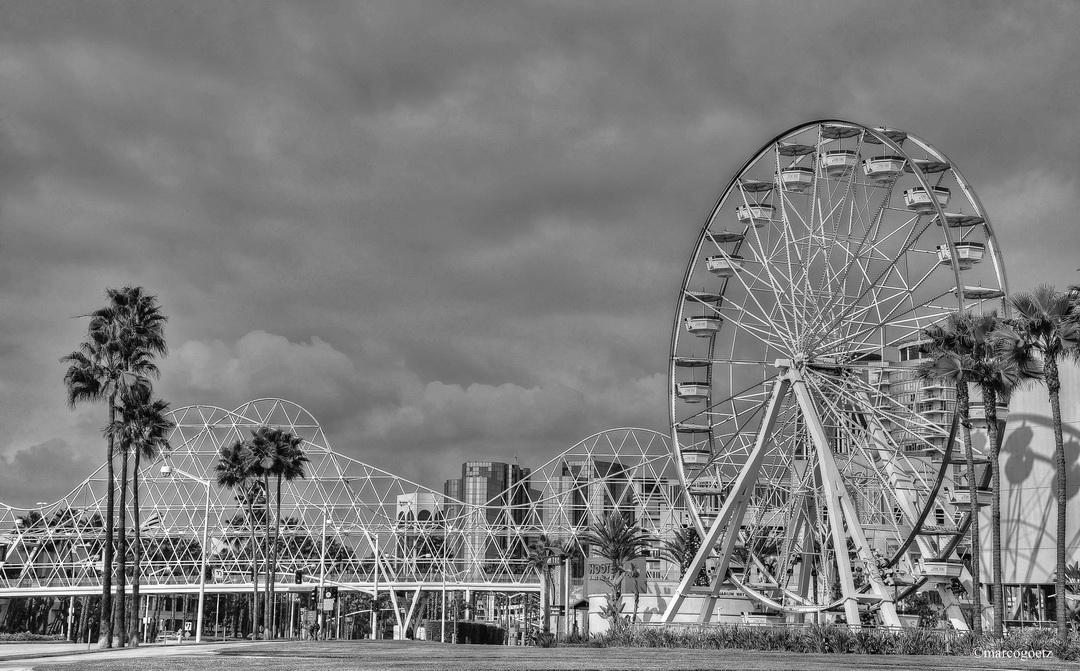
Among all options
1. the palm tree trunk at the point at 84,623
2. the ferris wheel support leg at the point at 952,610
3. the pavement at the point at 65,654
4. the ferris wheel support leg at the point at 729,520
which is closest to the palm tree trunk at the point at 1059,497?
the ferris wheel support leg at the point at 952,610

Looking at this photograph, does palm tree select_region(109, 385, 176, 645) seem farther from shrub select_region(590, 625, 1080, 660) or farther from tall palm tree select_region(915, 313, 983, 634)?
tall palm tree select_region(915, 313, 983, 634)

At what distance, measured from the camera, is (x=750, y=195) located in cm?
5875

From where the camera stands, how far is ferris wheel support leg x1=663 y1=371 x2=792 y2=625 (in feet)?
181

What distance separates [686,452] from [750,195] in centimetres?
1309

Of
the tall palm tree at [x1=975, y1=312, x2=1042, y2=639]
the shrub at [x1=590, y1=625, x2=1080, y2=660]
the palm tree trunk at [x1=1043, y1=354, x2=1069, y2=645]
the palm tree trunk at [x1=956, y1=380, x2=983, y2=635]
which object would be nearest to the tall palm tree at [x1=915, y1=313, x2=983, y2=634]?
the palm tree trunk at [x1=956, y1=380, x2=983, y2=635]

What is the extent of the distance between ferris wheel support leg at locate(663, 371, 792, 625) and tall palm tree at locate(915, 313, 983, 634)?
778cm

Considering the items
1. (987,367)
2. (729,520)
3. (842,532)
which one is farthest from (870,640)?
(729,520)

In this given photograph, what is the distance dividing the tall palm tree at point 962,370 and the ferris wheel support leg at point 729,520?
7776 mm

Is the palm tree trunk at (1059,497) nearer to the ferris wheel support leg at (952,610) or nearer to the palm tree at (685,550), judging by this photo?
the ferris wheel support leg at (952,610)

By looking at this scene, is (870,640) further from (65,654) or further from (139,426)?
(139,426)

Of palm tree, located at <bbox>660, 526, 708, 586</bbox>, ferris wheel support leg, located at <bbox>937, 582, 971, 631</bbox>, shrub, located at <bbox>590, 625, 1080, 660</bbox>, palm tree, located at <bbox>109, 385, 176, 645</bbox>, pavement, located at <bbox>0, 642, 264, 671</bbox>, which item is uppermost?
palm tree, located at <bbox>109, 385, 176, 645</bbox>

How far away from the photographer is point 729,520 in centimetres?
5725

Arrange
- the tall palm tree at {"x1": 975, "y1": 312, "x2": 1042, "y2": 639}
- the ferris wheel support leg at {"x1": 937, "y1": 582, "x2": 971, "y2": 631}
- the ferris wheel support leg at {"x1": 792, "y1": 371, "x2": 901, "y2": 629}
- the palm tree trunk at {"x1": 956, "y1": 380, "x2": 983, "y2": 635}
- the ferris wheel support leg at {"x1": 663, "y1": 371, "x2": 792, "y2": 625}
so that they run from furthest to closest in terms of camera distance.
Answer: the ferris wheel support leg at {"x1": 663, "y1": 371, "x2": 792, "y2": 625} < the ferris wheel support leg at {"x1": 792, "y1": 371, "x2": 901, "y2": 629} < the ferris wheel support leg at {"x1": 937, "y1": 582, "x2": 971, "y2": 631} < the palm tree trunk at {"x1": 956, "y1": 380, "x2": 983, "y2": 635} < the tall palm tree at {"x1": 975, "y1": 312, "x2": 1042, "y2": 639}

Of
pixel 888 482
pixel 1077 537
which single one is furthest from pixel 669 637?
pixel 1077 537
